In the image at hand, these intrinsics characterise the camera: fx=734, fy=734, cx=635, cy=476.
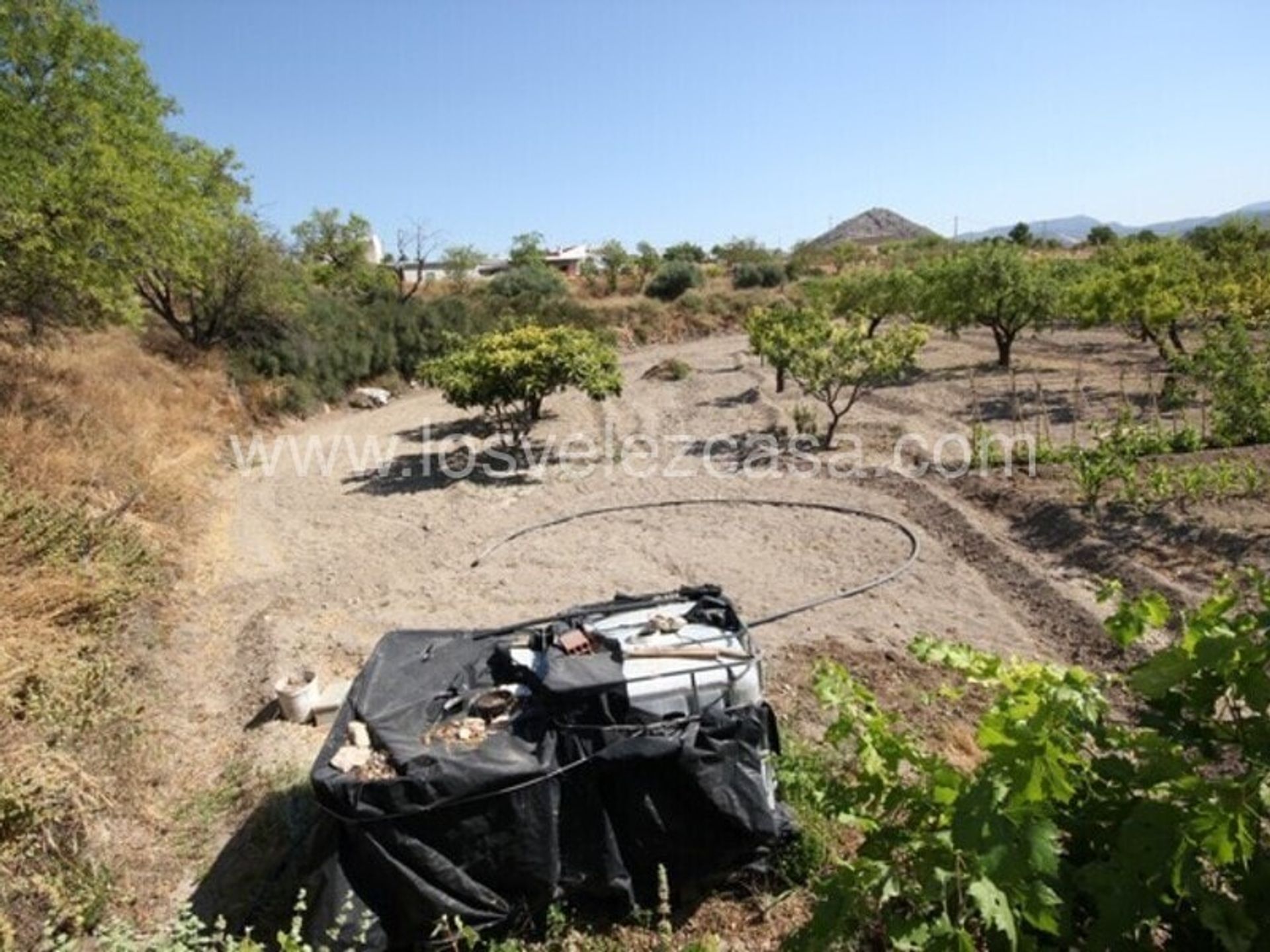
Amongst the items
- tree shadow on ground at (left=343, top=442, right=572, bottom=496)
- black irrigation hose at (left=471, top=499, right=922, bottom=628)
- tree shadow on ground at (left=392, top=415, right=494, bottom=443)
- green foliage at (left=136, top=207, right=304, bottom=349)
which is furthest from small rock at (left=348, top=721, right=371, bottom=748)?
green foliage at (left=136, top=207, right=304, bottom=349)

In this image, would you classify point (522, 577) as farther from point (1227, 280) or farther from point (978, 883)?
point (1227, 280)

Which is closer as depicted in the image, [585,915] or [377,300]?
[585,915]

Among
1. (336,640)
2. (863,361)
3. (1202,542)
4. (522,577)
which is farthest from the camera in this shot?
(863,361)

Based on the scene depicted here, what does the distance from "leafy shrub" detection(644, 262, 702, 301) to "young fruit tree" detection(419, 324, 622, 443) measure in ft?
74.3

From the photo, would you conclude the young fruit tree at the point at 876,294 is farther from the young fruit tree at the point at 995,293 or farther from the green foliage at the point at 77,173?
the green foliage at the point at 77,173

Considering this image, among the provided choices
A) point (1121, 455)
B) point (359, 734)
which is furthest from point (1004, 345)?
point (359, 734)

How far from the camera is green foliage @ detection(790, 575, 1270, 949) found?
129cm

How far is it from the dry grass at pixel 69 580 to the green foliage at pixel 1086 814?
3352 millimetres

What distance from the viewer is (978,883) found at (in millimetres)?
1399

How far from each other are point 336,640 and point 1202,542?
8.02 meters

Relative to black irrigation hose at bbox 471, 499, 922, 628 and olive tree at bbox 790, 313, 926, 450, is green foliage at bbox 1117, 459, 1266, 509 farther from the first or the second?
olive tree at bbox 790, 313, 926, 450

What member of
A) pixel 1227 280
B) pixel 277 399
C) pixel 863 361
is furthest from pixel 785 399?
pixel 277 399

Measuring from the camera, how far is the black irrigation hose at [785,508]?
6.69m

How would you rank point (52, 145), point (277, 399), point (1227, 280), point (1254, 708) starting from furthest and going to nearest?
point (277, 399), point (1227, 280), point (52, 145), point (1254, 708)
